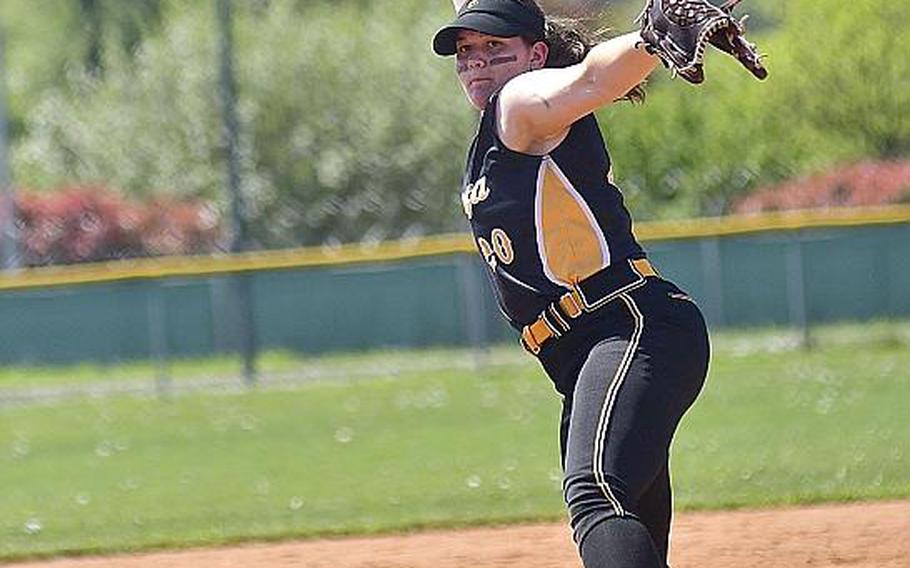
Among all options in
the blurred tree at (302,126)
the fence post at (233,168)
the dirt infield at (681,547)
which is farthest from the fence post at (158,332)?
the dirt infield at (681,547)

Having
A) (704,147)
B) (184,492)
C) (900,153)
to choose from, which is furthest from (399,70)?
(184,492)

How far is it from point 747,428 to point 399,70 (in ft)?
67.7

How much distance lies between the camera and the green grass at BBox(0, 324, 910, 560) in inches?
358

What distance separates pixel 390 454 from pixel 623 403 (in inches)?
305

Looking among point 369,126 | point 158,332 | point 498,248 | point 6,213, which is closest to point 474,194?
point 498,248

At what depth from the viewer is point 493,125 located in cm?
418

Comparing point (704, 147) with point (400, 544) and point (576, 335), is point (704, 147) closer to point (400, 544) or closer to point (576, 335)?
point (400, 544)

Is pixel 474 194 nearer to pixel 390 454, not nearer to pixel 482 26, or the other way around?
pixel 482 26

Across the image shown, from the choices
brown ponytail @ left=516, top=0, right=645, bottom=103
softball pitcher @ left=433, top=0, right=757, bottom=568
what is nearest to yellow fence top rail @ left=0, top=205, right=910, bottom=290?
brown ponytail @ left=516, top=0, right=645, bottom=103

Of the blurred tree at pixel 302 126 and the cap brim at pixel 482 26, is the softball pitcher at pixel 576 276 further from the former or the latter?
the blurred tree at pixel 302 126

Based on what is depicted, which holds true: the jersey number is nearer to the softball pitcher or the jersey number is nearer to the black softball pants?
the softball pitcher

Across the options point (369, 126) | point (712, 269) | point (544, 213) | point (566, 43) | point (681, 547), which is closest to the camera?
point (544, 213)

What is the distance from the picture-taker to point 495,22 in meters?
4.26

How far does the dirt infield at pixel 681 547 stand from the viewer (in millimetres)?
7000
